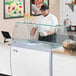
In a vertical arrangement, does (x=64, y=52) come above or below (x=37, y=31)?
below

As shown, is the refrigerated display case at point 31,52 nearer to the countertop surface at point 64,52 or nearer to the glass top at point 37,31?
the glass top at point 37,31

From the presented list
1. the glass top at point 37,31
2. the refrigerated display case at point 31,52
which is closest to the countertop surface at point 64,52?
the refrigerated display case at point 31,52

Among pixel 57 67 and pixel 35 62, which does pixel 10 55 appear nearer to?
pixel 35 62

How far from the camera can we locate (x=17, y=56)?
4238mm

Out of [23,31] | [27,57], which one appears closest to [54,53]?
[27,57]

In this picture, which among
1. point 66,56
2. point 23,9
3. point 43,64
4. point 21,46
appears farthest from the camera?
point 23,9

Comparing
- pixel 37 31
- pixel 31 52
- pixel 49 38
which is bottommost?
pixel 31 52

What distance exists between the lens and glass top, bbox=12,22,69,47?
4030 millimetres

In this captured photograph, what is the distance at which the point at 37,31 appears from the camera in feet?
14.2

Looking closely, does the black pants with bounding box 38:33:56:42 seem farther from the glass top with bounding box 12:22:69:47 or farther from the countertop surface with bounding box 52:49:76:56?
the countertop surface with bounding box 52:49:76:56

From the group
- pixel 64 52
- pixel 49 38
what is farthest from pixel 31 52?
pixel 64 52

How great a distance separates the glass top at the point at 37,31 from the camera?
403 centimetres

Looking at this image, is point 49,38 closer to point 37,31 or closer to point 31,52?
point 37,31

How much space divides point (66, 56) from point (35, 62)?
0.58 metres
